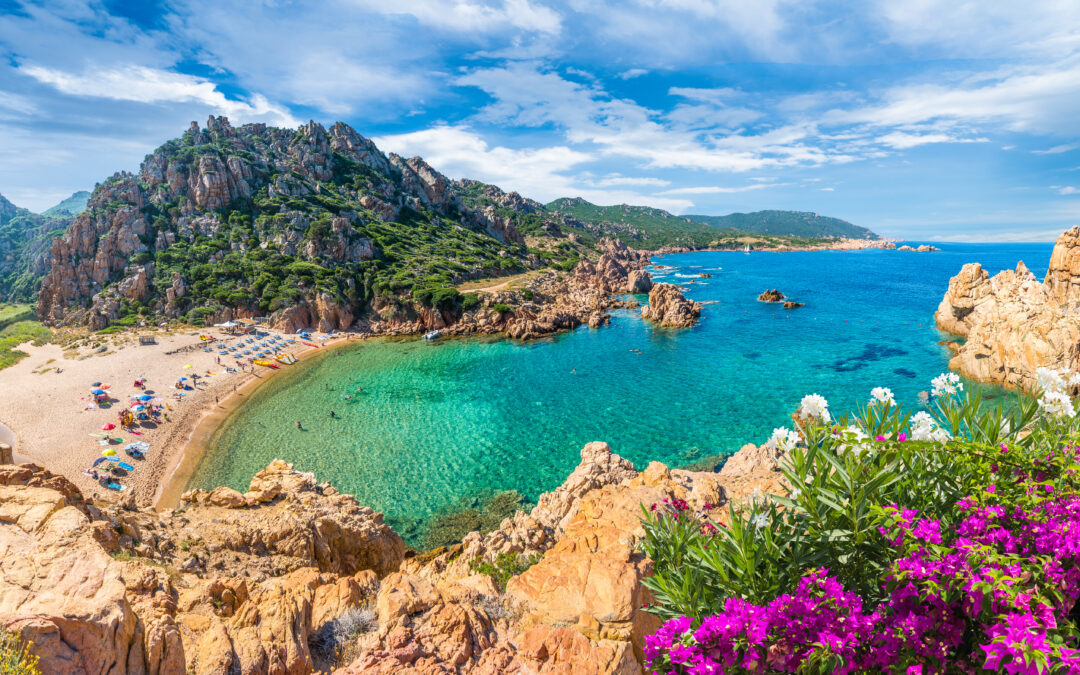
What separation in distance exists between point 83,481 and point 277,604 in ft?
84.3

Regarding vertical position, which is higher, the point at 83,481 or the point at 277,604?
the point at 277,604

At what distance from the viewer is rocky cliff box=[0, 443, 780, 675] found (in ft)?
19.3

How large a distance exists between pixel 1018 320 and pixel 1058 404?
3975cm

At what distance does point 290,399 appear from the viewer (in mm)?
35781

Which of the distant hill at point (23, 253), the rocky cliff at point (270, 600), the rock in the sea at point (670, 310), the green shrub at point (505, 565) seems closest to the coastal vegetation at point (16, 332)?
the distant hill at point (23, 253)

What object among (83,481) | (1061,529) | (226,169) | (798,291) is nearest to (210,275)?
(226,169)

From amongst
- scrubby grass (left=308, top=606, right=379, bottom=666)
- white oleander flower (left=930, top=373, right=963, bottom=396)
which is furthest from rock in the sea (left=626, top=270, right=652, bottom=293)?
scrubby grass (left=308, top=606, right=379, bottom=666)

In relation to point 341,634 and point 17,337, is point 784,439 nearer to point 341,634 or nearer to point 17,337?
point 341,634

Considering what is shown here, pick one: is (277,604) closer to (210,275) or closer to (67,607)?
(67,607)

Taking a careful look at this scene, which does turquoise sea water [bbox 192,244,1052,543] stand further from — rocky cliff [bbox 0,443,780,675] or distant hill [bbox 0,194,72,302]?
distant hill [bbox 0,194,72,302]

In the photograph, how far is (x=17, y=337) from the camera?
51.6m

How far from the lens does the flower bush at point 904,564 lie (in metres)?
3.49

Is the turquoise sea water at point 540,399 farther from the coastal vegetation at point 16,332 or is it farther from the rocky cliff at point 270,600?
the coastal vegetation at point 16,332

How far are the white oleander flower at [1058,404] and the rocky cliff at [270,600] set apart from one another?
16.5 feet
